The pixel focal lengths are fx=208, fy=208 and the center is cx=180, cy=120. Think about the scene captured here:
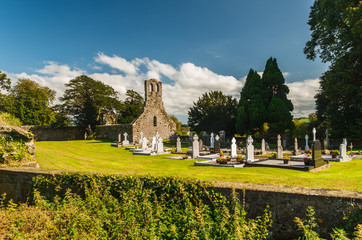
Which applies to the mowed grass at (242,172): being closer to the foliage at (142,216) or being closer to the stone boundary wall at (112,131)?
the foliage at (142,216)

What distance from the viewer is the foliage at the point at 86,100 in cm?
3597

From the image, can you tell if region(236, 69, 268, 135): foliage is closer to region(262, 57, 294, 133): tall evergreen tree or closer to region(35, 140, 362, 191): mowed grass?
region(262, 57, 294, 133): tall evergreen tree

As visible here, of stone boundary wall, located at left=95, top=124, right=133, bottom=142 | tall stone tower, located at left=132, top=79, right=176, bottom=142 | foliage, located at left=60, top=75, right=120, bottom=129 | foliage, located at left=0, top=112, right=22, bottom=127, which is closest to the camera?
foliage, located at left=0, top=112, right=22, bottom=127

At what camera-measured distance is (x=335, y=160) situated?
13.2 metres

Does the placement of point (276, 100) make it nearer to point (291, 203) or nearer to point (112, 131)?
point (112, 131)

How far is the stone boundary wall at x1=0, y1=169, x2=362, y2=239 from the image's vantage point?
3469mm

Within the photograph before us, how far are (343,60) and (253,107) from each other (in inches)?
418

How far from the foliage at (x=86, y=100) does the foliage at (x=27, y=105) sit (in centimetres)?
941

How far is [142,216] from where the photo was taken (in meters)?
4.21

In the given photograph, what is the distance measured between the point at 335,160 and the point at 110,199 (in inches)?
560

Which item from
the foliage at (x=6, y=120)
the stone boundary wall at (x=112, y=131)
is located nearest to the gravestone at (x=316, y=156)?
the foliage at (x=6, y=120)

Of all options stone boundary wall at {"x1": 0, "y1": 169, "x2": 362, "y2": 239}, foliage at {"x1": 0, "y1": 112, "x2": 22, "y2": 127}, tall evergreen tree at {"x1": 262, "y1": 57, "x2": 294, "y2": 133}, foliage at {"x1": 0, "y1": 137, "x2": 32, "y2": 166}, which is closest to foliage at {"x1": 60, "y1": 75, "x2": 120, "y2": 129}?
foliage at {"x1": 0, "y1": 112, "x2": 22, "y2": 127}

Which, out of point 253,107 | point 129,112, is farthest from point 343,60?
point 129,112

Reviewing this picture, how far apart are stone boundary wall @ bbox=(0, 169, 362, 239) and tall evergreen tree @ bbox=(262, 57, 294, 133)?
23.9 m
